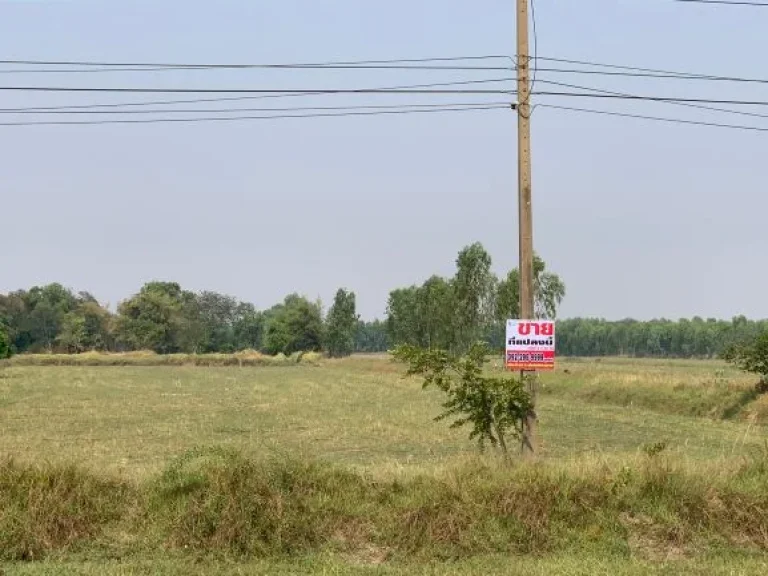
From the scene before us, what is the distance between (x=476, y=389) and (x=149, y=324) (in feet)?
452

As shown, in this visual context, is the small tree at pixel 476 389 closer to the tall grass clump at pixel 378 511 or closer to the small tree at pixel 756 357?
the tall grass clump at pixel 378 511

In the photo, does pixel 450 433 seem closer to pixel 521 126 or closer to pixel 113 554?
A: pixel 521 126

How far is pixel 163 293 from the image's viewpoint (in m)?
150

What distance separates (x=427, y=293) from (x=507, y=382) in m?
76.3

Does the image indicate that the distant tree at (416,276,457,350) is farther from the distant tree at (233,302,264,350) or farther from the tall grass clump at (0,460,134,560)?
the distant tree at (233,302,264,350)

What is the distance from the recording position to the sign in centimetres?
1055

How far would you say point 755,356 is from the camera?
99.8 ft

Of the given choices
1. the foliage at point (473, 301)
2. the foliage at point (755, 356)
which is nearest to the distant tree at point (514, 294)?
the foliage at point (473, 301)

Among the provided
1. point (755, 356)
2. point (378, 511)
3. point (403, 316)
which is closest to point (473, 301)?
point (403, 316)

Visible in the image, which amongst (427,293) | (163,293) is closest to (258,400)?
(427,293)

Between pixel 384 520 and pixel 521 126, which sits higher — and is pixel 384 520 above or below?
below

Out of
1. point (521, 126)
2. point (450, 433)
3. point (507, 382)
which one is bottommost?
point (450, 433)

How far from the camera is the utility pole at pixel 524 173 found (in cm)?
1081

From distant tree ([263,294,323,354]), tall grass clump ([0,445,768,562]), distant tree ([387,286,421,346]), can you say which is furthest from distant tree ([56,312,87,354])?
tall grass clump ([0,445,768,562])
